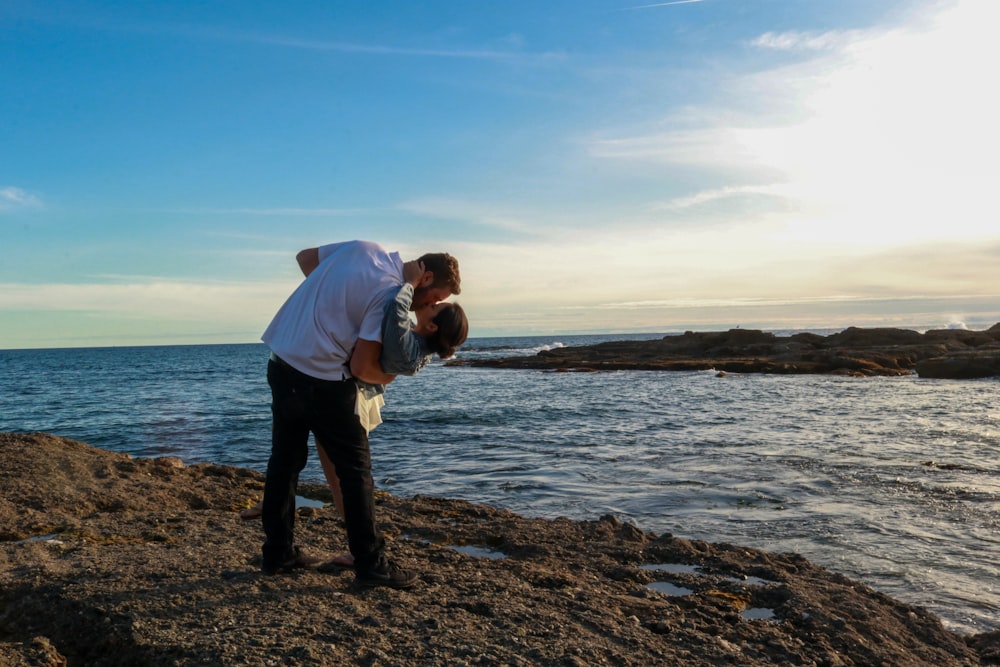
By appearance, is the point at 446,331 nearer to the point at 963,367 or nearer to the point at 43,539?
the point at 43,539

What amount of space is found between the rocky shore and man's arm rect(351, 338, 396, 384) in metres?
30.1

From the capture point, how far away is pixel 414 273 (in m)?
3.65

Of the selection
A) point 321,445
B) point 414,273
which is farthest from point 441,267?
point 321,445

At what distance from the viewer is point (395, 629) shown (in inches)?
126

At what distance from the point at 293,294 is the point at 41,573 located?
212 cm

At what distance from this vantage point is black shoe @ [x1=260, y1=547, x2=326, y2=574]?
3.90 meters

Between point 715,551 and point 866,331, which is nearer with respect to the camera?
point 715,551

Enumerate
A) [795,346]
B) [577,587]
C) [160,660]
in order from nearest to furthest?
[160,660] → [577,587] → [795,346]

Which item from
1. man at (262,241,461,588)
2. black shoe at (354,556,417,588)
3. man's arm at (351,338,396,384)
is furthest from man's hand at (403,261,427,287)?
black shoe at (354,556,417,588)

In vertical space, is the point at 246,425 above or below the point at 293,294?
below

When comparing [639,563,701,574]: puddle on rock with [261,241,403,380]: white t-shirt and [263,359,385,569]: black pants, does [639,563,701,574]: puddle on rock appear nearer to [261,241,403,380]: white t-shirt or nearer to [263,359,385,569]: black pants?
[263,359,385,569]: black pants

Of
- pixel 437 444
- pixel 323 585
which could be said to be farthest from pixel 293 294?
pixel 437 444

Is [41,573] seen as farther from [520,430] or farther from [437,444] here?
[520,430]

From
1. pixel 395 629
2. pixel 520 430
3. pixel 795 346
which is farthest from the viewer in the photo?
pixel 795 346
